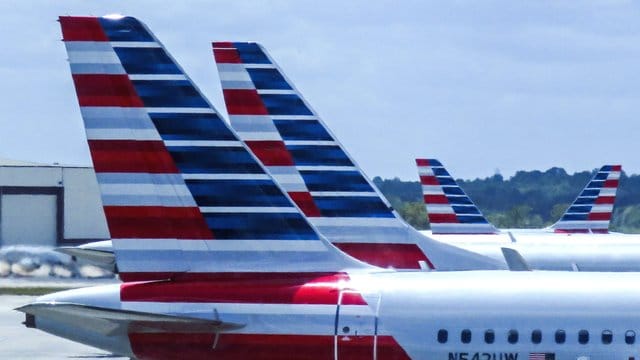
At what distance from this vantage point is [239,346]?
1877 centimetres

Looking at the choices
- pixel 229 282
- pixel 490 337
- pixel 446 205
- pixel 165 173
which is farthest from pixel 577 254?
pixel 446 205

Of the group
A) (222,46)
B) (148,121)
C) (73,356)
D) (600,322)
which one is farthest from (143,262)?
(73,356)

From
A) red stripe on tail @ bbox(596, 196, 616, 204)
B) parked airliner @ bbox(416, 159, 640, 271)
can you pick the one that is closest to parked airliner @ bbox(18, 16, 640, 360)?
parked airliner @ bbox(416, 159, 640, 271)

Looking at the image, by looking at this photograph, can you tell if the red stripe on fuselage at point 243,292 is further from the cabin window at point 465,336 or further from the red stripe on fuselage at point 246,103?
the red stripe on fuselage at point 246,103

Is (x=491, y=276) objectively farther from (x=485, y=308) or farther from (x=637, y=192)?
(x=637, y=192)

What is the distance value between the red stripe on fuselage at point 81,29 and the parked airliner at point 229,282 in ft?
0.07

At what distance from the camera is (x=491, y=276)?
64.1 feet

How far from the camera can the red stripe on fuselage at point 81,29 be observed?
65.3 ft

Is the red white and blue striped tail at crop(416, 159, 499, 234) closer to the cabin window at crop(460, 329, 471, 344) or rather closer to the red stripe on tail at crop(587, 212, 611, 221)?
the red stripe on tail at crop(587, 212, 611, 221)

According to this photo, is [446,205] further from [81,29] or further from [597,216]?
[81,29]

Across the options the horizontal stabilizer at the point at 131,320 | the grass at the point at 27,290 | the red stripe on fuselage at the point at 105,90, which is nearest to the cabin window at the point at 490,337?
the horizontal stabilizer at the point at 131,320

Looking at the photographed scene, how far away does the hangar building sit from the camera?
90.8 meters

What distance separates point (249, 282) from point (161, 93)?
3.09 m

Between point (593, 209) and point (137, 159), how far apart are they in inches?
2241
